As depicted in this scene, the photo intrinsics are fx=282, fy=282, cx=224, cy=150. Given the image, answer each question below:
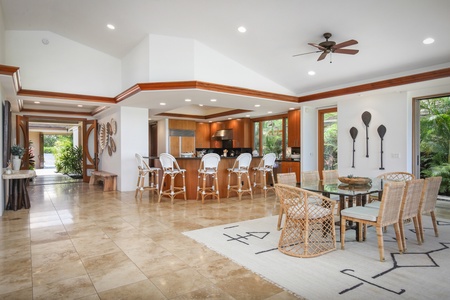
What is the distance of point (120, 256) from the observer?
303cm

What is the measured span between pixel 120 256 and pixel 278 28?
4.19 meters

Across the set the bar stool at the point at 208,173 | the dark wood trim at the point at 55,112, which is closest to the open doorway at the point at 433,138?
the bar stool at the point at 208,173

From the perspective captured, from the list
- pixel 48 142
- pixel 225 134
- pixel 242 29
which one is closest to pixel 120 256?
pixel 242 29

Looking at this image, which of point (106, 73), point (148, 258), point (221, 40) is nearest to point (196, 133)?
point (106, 73)

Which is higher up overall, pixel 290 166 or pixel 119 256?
pixel 290 166

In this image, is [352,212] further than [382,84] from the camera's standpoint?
No

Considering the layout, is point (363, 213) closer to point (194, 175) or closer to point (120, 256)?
point (120, 256)

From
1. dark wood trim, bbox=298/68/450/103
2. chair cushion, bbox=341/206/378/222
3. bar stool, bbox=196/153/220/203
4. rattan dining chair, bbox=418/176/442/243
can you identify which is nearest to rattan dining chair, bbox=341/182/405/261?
chair cushion, bbox=341/206/378/222

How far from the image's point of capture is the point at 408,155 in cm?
606

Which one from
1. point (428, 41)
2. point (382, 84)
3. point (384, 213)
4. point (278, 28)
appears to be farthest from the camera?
point (382, 84)

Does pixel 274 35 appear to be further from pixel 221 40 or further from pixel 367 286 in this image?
pixel 367 286

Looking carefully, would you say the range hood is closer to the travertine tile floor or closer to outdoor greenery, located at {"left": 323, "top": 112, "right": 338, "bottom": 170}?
outdoor greenery, located at {"left": 323, "top": 112, "right": 338, "bottom": 170}

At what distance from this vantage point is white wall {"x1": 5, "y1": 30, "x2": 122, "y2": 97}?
6355 mm

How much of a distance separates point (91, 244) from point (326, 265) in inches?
106
